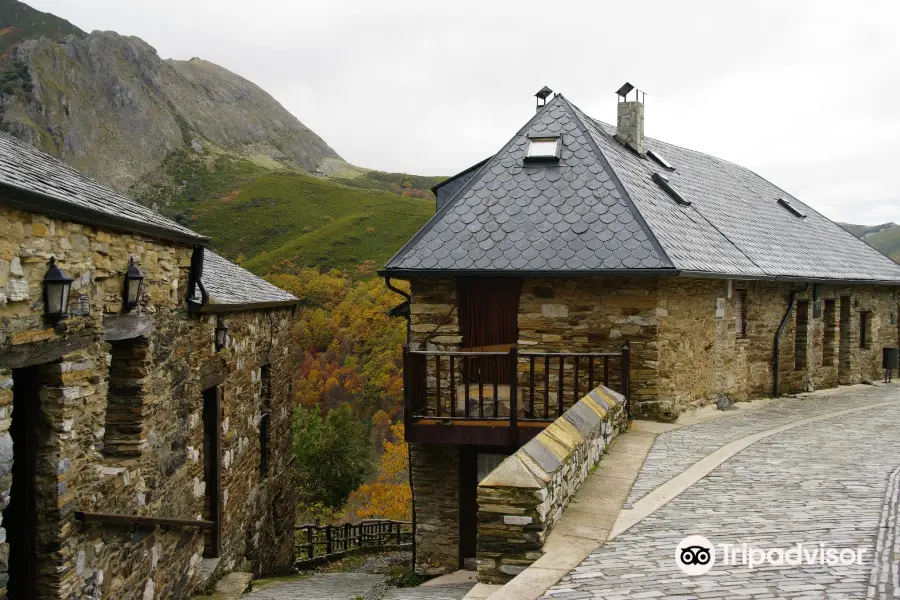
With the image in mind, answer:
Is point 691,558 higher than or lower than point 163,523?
higher

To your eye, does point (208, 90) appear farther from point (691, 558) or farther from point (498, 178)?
point (691, 558)

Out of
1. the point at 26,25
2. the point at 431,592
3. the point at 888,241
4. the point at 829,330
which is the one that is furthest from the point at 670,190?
the point at 888,241

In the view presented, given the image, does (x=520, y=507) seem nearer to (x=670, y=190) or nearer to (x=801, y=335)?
(x=670, y=190)

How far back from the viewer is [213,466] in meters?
9.90

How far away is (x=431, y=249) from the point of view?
10.9 metres

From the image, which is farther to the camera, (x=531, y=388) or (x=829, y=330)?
(x=829, y=330)

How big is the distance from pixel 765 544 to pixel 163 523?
5.61 metres

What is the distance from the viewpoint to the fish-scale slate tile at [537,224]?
1036 cm

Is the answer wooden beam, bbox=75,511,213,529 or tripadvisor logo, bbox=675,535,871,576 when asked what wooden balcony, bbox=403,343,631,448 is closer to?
wooden beam, bbox=75,511,213,529

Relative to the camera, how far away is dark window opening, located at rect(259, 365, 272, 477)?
12.9 meters

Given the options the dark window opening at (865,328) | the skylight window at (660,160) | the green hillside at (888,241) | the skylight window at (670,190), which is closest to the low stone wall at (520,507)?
the skylight window at (670,190)

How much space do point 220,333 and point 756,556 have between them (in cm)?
709

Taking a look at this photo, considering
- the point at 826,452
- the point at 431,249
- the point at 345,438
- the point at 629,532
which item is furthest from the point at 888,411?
the point at 345,438

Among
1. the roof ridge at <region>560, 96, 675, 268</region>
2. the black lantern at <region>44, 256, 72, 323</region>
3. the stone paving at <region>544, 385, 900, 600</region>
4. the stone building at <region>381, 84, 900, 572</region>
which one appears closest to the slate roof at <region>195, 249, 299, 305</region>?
the stone building at <region>381, 84, 900, 572</region>
